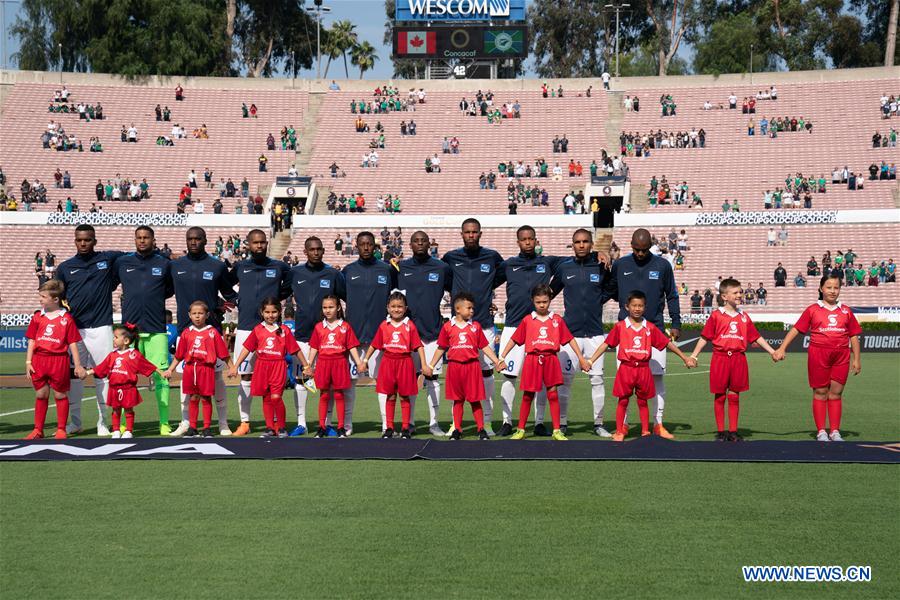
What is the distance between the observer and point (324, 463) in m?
9.50

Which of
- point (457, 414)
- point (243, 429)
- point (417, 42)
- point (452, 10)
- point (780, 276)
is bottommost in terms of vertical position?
point (780, 276)

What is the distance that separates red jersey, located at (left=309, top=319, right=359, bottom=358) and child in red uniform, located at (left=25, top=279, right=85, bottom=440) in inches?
107

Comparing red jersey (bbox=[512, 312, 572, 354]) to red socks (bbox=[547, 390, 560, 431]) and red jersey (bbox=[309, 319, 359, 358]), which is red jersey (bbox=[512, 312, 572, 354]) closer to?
red socks (bbox=[547, 390, 560, 431])

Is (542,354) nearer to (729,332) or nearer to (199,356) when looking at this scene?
(729,332)

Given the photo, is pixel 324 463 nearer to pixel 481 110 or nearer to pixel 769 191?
pixel 769 191

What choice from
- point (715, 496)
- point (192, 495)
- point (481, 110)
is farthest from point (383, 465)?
point (481, 110)

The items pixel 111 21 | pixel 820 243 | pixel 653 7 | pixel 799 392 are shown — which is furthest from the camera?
pixel 653 7

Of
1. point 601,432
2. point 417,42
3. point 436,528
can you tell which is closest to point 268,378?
point 601,432

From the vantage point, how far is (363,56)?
85.9m

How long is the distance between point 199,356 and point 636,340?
5071 millimetres

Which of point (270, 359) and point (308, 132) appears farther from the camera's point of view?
point (308, 132)

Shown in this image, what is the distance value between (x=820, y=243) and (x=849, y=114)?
11.6m

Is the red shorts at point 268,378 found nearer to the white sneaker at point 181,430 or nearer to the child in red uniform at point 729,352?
the white sneaker at point 181,430

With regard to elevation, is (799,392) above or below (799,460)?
below
